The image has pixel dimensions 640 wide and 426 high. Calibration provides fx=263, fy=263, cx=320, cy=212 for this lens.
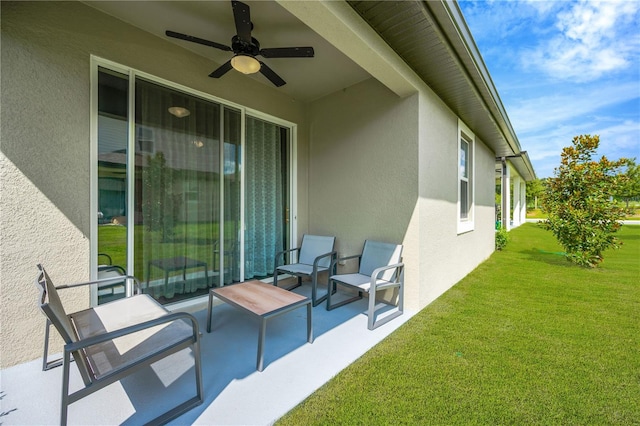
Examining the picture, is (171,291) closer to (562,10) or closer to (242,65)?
(242,65)

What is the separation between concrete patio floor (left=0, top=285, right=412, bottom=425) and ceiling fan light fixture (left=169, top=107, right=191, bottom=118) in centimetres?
258

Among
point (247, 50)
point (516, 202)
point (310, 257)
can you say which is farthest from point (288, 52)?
point (516, 202)

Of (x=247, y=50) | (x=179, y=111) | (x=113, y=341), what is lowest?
(x=113, y=341)

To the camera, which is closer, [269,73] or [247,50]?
[247,50]

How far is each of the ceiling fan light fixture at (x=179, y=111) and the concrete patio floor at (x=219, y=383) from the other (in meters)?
2.58

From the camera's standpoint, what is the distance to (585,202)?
20.5ft

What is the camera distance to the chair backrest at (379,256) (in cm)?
351

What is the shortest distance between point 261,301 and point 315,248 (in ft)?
6.34

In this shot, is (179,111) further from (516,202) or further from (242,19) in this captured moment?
(516,202)

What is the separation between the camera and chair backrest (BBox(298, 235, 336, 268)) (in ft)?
13.9

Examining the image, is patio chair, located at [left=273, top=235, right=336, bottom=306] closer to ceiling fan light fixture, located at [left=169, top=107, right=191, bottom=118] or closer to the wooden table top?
the wooden table top

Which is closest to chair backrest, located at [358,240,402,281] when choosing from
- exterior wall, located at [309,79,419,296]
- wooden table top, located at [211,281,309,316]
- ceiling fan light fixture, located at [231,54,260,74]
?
exterior wall, located at [309,79,419,296]

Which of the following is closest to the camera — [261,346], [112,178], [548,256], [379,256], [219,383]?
[219,383]

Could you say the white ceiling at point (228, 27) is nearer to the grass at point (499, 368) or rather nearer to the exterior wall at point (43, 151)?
the exterior wall at point (43, 151)
